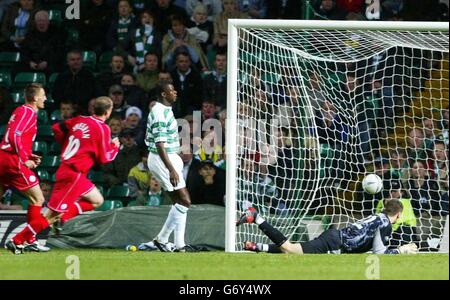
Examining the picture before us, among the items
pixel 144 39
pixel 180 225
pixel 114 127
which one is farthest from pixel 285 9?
pixel 180 225

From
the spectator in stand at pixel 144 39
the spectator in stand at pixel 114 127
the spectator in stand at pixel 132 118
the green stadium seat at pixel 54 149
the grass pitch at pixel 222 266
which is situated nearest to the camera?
the grass pitch at pixel 222 266

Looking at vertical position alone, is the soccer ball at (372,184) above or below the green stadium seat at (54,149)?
below

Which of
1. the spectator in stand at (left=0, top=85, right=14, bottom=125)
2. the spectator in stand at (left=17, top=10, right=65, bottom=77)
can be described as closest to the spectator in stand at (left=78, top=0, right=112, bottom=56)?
the spectator in stand at (left=17, top=10, right=65, bottom=77)

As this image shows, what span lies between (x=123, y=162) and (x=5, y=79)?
8.66ft

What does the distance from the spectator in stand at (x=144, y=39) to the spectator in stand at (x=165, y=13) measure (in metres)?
0.13

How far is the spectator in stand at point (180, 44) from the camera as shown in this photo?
49.9ft

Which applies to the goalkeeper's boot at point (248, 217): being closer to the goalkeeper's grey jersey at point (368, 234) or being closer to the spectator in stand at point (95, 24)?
the goalkeeper's grey jersey at point (368, 234)

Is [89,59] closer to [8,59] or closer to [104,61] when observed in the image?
[104,61]

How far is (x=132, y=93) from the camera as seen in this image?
587 inches

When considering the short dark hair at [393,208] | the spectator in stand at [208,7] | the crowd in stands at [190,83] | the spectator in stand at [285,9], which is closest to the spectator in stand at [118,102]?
the crowd in stands at [190,83]

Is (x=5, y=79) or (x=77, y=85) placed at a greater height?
(x=5, y=79)

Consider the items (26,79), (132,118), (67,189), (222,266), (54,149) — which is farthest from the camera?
(26,79)

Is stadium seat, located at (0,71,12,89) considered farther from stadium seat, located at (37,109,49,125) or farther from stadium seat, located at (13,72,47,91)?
stadium seat, located at (37,109,49,125)
